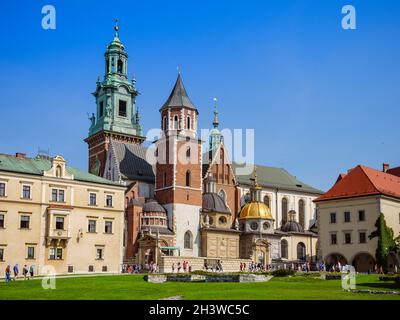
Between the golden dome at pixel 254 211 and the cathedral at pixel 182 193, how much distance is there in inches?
6.7

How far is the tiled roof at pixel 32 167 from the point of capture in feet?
171

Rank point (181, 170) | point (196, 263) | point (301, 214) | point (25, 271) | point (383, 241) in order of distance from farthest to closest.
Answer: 1. point (301, 214)
2. point (181, 170)
3. point (196, 263)
4. point (383, 241)
5. point (25, 271)

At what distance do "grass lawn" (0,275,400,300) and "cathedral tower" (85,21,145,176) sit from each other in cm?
4691

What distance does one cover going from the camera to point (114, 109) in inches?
3477

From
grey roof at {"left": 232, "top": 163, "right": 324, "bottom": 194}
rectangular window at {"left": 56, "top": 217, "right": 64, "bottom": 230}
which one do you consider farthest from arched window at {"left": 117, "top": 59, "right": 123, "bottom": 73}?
rectangular window at {"left": 56, "top": 217, "right": 64, "bottom": 230}

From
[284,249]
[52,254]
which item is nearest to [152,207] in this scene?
[52,254]

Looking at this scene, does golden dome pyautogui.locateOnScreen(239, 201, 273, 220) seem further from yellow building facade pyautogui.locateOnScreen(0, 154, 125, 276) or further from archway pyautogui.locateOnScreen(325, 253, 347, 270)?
yellow building facade pyautogui.locateOnScreen(0, 154, 125, 276)

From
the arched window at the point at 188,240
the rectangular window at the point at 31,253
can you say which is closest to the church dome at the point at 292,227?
the arched window at the point at 188,240

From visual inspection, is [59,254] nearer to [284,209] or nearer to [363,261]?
[363,261]

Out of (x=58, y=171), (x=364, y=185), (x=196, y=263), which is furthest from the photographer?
(x=364, y=185)

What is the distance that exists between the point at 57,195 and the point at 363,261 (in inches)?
1184

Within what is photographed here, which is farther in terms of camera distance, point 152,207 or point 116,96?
point 116,96

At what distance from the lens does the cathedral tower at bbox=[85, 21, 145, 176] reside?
8531 centimetres
